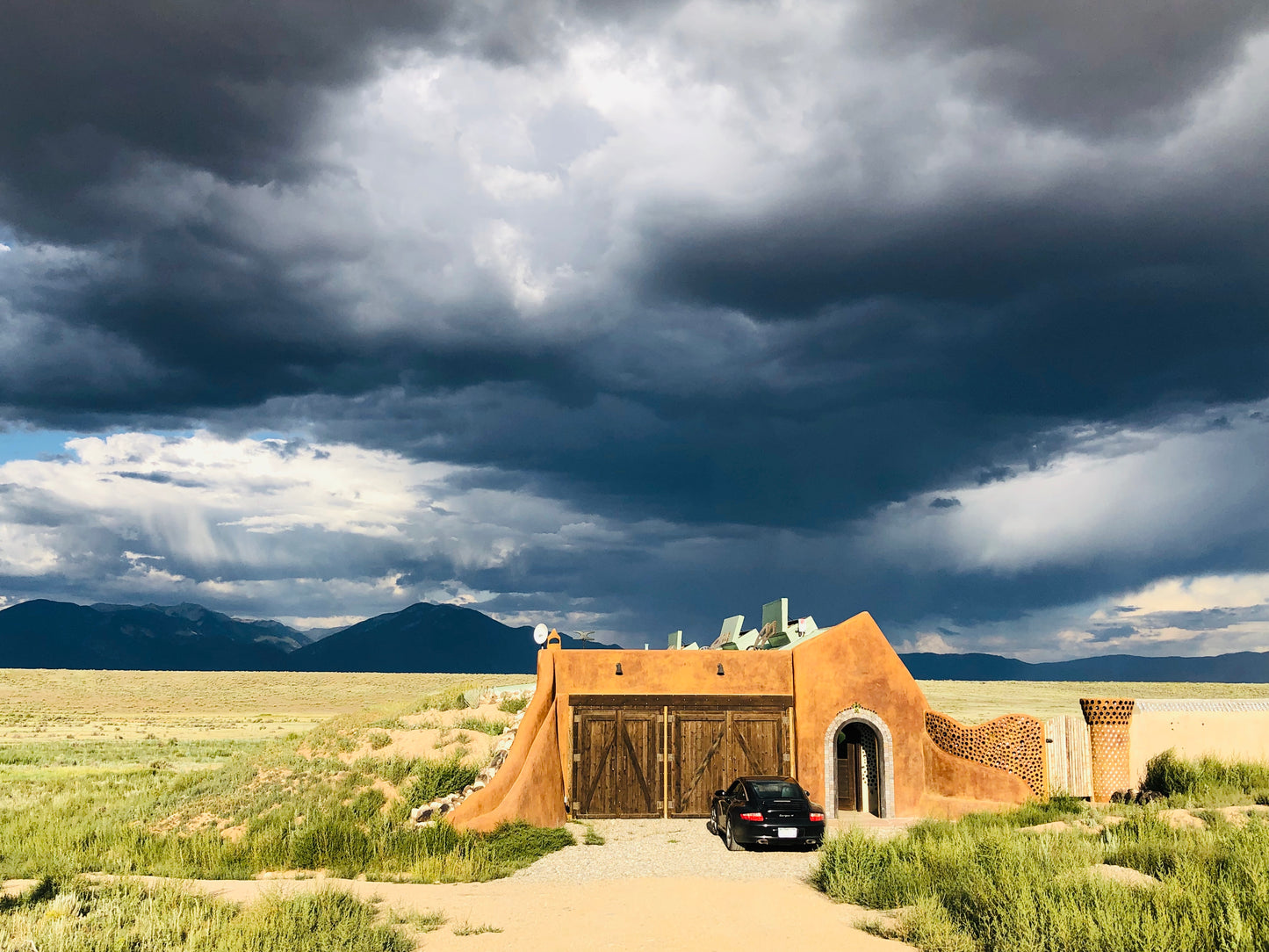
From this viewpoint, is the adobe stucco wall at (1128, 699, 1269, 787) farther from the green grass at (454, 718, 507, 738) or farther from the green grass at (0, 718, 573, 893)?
the green grass at (454, 718, 507, 738)

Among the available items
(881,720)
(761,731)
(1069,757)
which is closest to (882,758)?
(881,720)

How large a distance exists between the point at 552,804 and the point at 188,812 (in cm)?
950

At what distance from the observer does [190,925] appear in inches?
450

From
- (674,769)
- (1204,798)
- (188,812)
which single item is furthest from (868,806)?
(188,812)

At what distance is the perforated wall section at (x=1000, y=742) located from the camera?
80.1 feet

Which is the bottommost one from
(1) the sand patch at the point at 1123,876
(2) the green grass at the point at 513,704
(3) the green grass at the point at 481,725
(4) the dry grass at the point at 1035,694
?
(4) the dry grass at the point at 1035,694

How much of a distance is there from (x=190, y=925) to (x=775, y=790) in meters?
12.4

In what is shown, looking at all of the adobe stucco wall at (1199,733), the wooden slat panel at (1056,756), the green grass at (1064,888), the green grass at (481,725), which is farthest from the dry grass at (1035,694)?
the green grass at (1064,888)

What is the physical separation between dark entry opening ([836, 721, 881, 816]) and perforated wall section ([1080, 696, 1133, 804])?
5.73 meters

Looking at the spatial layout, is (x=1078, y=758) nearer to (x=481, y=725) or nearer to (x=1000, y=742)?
(x=1000, y=742)

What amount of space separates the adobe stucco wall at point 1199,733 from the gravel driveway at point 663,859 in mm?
9254

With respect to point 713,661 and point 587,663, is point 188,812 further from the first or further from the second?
point 713,661

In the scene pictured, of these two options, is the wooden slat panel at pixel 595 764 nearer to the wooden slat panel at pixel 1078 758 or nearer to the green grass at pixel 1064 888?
the green grass at pixel 1064 888

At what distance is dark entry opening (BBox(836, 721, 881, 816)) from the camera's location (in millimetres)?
24828
